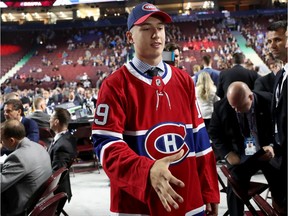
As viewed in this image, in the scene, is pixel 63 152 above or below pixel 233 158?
below

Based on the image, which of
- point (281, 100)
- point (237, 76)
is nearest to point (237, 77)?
point (237, 76)

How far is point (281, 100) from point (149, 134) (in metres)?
0.58

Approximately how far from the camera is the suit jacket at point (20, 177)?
8.80 ft

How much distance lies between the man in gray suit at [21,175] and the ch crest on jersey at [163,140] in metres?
1.57

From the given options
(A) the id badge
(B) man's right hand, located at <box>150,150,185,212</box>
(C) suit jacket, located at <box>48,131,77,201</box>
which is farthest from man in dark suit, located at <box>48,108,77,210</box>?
(B) man's right hand, located at <box>150,150,185,212</box>

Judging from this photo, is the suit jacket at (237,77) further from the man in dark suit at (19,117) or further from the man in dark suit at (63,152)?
the man in dark suit at (19,117)

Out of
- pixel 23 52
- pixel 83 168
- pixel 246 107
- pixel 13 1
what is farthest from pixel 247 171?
pixel 23 52

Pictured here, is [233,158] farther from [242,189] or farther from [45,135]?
[45,135]

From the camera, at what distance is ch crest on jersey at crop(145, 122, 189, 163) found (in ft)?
4.59

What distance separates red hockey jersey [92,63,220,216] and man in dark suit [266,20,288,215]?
1.05 feet

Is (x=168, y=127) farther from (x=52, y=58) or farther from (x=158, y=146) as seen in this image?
(x=52, y=58)

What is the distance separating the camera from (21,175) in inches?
107

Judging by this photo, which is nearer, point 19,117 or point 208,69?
point 19,117

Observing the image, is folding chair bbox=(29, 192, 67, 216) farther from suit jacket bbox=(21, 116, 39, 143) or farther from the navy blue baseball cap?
suit jacket bbox=(21, 116, 39, 143)
